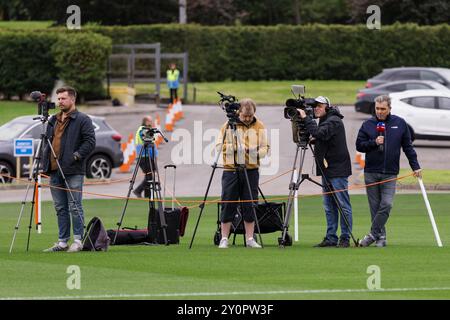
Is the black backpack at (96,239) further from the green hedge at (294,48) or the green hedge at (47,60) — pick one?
the green hedge at (294,48)

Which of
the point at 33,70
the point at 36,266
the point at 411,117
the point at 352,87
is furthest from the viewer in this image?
the point at 352,87

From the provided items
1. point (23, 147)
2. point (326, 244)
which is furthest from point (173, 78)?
point (326, 244)

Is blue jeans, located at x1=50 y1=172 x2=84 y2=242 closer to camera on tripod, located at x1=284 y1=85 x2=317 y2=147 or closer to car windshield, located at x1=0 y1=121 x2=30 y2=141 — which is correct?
camera on tripod, located at x1=284 y1=85 x2=317 y2=147

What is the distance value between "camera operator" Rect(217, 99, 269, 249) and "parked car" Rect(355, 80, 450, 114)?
27.7 metres

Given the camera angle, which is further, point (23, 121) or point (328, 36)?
point (328, 36)

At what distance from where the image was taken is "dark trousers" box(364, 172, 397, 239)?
1673cm

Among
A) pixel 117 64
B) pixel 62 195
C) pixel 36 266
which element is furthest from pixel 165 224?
pixel 117 64

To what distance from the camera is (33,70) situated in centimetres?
5378

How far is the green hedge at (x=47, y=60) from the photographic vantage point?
51.4 m

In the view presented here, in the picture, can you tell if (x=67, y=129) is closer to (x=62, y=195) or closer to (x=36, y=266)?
(x=62, y=195)

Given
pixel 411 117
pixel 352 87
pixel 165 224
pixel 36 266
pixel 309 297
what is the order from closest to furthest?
pixel 309 297 → pixel 36 266 → pixel 165 224 → pixel 411 117 → pixel 352 87

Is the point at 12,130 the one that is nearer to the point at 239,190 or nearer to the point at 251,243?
the point at 251,243

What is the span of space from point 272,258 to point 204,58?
50030 mm

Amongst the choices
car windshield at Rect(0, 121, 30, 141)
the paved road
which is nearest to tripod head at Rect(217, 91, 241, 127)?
the paved road
